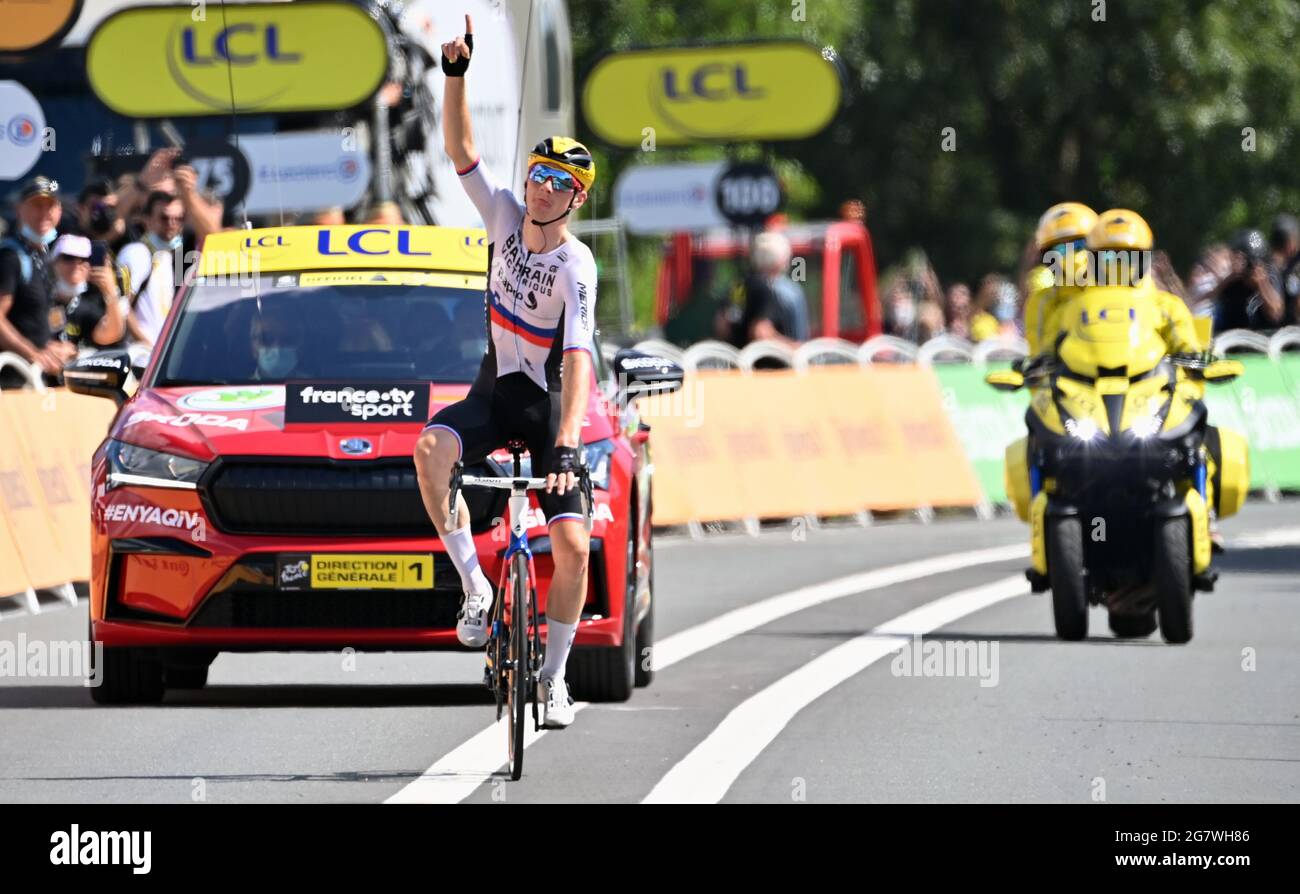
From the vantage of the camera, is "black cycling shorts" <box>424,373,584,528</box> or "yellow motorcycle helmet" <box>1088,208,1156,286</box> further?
"yellow motorcycle helmet" <box>1088,208,1156,286</box>

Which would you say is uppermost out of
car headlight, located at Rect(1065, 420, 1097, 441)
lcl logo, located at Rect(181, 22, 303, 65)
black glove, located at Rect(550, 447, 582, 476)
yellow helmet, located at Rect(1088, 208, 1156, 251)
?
lcl logo, located at Rect(181, 22, 303, 65)

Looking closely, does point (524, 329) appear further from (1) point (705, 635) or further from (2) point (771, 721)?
(1) point (705, 635)

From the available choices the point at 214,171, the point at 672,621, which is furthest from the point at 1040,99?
the point at 672,621

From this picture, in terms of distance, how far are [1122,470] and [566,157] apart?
5.15 metres

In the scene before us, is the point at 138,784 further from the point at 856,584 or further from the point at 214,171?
the point at 214,171

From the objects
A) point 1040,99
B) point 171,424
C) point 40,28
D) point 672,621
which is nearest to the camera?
point 171,424

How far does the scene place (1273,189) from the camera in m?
52.6

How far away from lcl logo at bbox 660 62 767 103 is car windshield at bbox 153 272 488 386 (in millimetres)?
21304

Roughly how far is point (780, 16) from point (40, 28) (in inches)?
1218

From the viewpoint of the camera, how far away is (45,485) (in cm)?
1641

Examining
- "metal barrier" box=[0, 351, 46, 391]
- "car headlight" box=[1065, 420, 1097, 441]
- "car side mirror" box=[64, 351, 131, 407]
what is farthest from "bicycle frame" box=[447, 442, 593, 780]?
"metal barrier" box=[0, 351, 46, 391]

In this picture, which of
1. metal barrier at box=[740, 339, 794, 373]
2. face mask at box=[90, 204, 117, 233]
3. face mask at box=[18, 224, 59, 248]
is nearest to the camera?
face mask at box=[18, 224, 59, 248]

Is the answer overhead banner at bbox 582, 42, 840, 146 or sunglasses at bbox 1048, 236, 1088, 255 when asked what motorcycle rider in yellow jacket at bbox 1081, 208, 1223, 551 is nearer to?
sunglasses at bbox 1048, 236, 1088, 255

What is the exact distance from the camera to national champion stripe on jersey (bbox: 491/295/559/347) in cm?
1002
